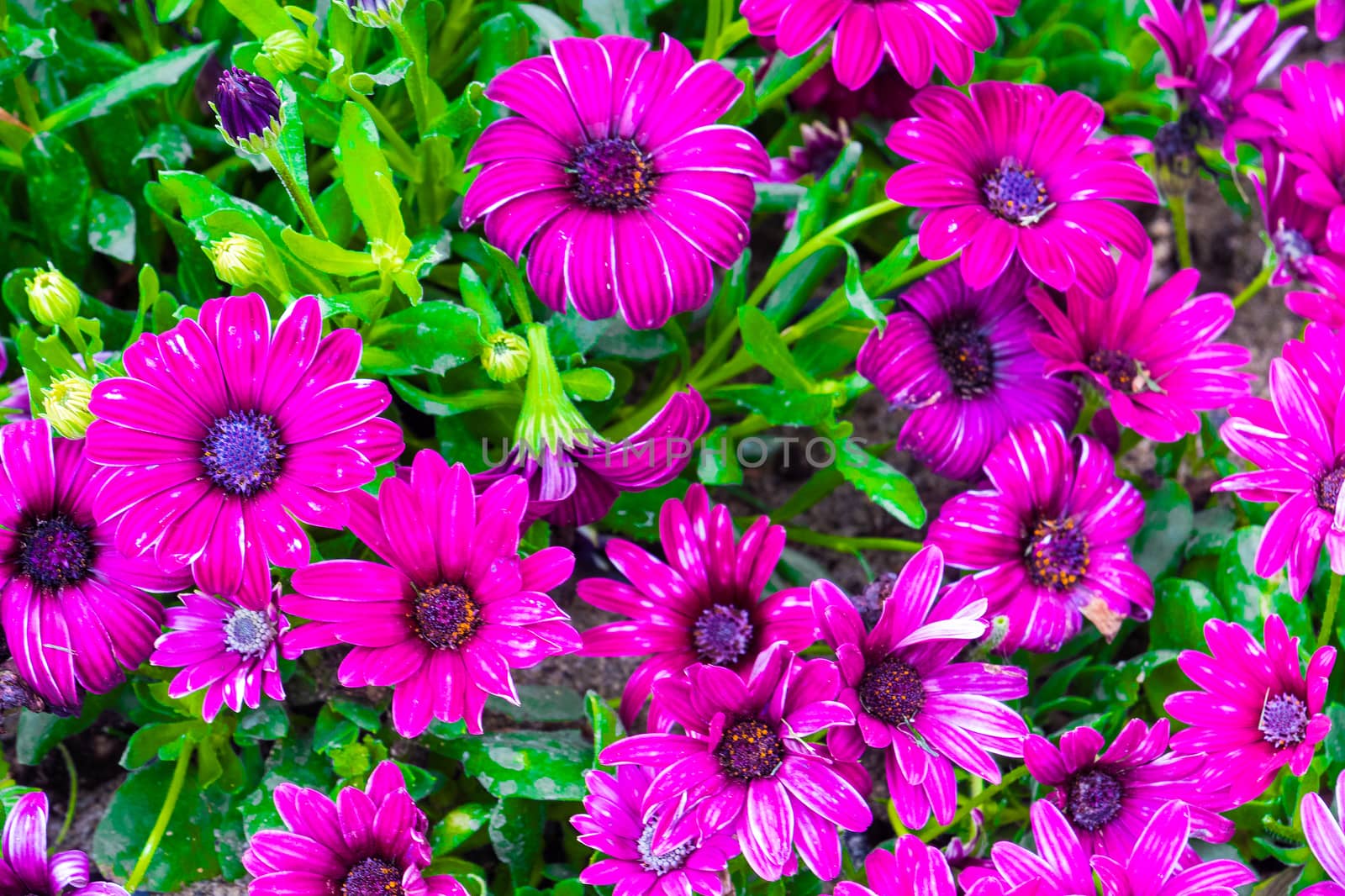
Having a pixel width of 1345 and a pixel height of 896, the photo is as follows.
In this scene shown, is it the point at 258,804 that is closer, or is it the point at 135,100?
the point at 258,804

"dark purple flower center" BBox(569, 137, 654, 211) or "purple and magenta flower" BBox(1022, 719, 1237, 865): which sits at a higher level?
"dark purple flower center" BBox(569, 137, 654, 211)

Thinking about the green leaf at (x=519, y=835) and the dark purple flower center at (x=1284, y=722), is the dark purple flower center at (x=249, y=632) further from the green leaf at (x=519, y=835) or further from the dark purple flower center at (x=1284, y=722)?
the dark purple flower center at (x=1284, y=722)

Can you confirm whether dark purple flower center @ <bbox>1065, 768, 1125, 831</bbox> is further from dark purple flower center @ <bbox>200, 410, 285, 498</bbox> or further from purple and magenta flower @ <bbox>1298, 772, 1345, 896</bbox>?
dark purple flower center @ <bbox>200, 410, 285, 498</bbox>

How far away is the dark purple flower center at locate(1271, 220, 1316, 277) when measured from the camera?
113 cm

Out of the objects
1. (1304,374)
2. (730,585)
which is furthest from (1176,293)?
(730,585)

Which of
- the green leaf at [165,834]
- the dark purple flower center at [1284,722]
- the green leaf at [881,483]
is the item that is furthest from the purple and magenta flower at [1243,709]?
the green leaf at [165,834]

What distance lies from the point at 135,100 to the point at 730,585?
744 mm

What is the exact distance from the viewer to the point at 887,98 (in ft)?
4.18

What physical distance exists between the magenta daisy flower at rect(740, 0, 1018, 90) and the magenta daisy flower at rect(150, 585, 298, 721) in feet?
1.99

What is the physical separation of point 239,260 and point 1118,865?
2.49 feet

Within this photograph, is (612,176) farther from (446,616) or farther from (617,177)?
(446,616)

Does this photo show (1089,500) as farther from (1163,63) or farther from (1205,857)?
(1163,63)

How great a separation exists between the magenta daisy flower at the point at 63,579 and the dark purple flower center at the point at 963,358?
2.24ft

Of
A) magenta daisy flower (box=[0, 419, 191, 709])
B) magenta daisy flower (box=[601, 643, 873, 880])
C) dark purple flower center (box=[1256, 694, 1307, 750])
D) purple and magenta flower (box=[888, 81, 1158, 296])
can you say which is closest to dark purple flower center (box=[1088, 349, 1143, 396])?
purple and magenta flower (box=[888, 81, 1158, 296])
